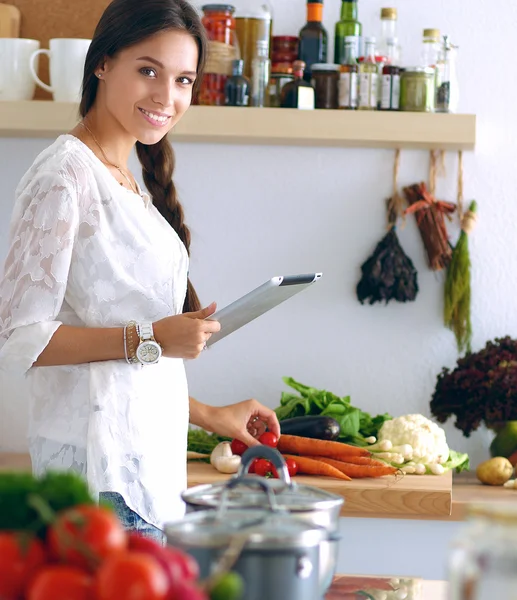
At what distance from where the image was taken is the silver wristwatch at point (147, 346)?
1398 millimetres

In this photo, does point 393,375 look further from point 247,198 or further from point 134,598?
point 134,598

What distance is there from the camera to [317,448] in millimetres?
2199

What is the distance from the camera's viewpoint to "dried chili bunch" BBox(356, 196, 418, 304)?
254 cm

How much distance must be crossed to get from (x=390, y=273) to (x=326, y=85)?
1.65ft

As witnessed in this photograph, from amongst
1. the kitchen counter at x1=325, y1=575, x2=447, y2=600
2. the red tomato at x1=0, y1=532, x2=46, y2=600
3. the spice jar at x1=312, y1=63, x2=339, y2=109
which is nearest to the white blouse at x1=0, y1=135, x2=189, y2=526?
the kitchen counter at x1=325, y1=575, x2=447, y2=600

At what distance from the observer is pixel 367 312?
2.61m

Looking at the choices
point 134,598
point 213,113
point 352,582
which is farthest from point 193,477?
point 134,598

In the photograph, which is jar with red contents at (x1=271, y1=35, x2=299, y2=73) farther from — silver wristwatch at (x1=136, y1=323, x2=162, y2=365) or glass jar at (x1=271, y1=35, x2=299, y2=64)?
silver wristwatch at (x1=136, y1=323, x2=162, y2=365)

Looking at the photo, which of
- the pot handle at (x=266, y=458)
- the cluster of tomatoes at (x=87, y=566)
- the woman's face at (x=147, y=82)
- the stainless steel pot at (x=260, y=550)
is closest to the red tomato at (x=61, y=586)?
the cluster of tomatoes at (x=87, y=566)

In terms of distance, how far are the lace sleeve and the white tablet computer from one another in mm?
246

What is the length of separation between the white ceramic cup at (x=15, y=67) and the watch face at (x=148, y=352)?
127 cm

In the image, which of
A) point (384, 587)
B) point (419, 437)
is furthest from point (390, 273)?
point (384, 587)

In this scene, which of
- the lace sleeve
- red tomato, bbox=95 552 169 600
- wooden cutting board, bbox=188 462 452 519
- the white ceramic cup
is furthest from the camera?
the white ceramic cup

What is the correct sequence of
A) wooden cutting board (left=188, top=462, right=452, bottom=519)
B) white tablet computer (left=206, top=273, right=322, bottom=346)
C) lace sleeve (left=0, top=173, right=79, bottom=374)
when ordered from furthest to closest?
wooden cutting board (left=188, top=462, right=452, bottom=519) < white tablet computer (left=206, top=273, right=322, bottom=346) < lace sleeve (left=0, top=173, right=79, bottom=374)
